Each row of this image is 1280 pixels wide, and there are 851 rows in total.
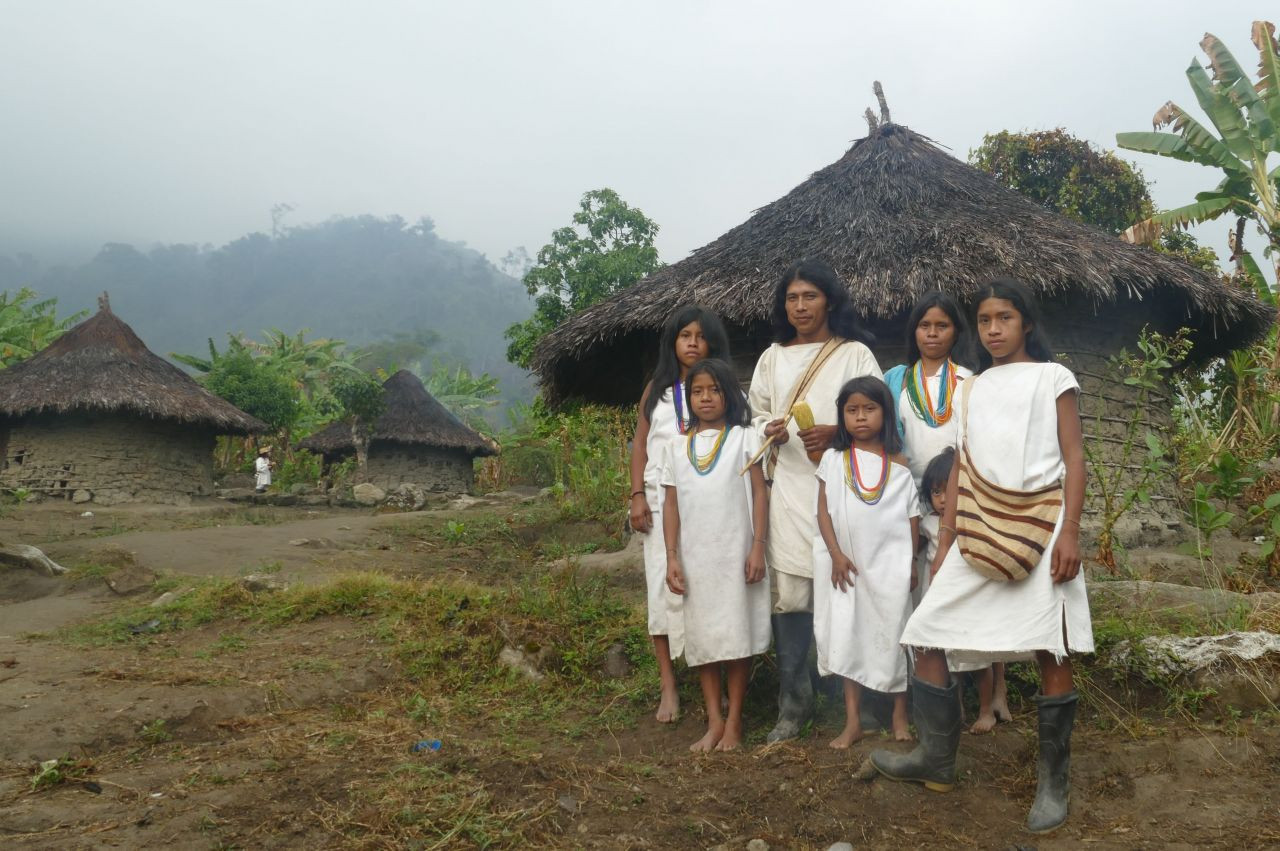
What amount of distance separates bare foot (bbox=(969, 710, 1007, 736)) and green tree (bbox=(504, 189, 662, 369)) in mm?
13562

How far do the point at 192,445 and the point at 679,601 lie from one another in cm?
1333

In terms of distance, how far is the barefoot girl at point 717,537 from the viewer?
123 inches

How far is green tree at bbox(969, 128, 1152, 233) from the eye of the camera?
44.5ft

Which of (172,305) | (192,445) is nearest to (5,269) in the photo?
(172,305)

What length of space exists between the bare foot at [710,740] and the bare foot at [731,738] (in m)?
0.02

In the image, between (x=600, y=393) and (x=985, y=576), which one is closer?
(x=985, y=576)

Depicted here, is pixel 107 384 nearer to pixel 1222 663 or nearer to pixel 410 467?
pixel 410 467

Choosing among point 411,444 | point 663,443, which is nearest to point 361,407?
point 411,444

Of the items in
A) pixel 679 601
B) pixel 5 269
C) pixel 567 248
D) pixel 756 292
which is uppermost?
pixel 5 269

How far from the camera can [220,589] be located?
18.1 ft

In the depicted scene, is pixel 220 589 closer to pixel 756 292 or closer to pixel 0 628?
A: pixel 0 628

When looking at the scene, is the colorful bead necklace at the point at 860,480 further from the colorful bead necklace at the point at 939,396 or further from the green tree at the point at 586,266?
the green tree at the point at 586,266

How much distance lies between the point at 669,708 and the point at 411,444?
15.8 m

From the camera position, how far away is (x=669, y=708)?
3.36 m
